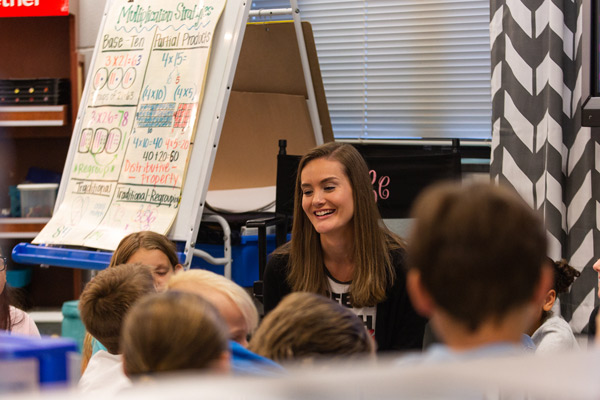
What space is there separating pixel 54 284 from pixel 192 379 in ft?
13.6

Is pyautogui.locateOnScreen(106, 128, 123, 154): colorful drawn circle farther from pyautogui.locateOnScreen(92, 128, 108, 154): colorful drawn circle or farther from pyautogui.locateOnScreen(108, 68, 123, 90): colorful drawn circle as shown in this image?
pyautogui.locateOnScreen(108, 68, 123, 90): colorful drawn circle

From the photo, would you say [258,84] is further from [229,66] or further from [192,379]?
[192,379]

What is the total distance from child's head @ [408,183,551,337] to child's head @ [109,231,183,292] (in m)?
1.44

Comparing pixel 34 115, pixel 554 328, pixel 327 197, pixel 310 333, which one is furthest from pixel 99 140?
pixel 310 333

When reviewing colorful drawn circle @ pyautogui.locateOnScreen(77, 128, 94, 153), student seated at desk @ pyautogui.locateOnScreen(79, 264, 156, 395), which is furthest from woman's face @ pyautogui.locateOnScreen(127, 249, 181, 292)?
colorful drawn circle @ pyautogui.locateOnScreen(77, 128, 94, 153)

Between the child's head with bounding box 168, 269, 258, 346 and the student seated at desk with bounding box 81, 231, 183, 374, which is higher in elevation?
the child's head with bounding box 168, 269, 258, 346

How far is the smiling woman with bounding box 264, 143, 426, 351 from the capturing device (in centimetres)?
191

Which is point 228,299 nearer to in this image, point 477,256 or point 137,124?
point 477,256

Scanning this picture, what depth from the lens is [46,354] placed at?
48 cm

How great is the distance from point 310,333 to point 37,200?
3.29m

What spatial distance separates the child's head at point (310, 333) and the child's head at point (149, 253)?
3.38 feet

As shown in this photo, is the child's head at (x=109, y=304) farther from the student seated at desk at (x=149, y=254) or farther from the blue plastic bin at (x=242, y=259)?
the blue plastic bin at (x=242, y=259)

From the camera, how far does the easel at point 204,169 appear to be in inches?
104

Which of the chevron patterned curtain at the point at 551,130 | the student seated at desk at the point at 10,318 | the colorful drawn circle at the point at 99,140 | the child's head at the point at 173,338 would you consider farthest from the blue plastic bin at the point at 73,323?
the child's head at the point at 173,338
